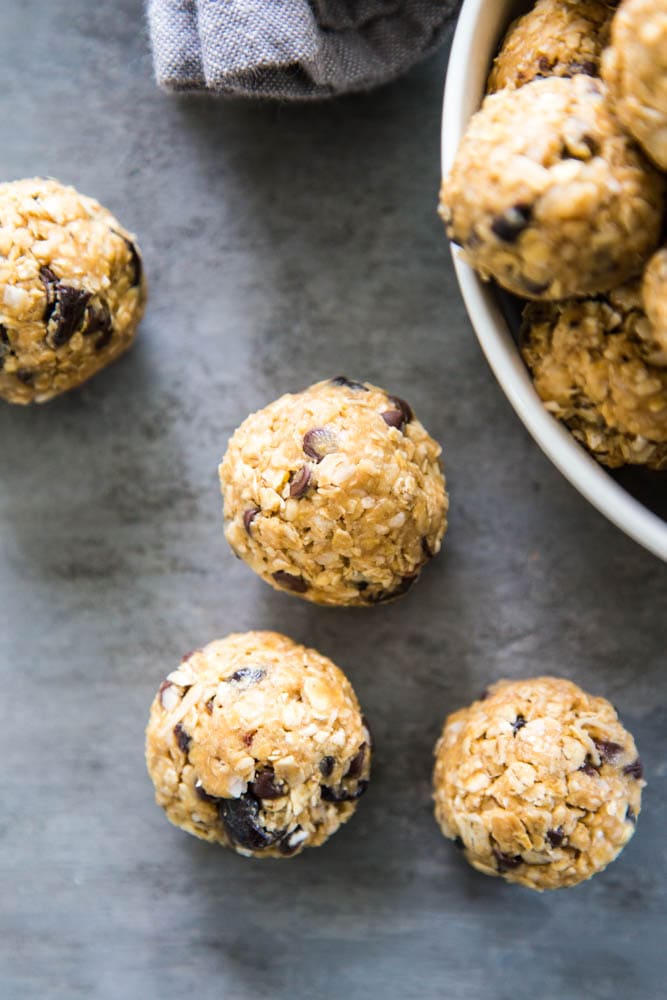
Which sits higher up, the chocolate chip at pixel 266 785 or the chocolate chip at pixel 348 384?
the chocolate chip at pixel 348 384

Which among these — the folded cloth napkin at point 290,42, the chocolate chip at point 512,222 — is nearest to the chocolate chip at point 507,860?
the chocolate chip at point 512,222

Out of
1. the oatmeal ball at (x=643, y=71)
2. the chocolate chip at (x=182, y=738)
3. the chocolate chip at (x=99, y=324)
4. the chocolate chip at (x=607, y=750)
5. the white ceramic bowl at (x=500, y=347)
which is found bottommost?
the chocolate chip at (x=182, y=738)

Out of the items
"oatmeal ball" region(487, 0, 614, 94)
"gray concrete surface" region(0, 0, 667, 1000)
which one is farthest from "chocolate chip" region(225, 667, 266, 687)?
"oatmeal ball" region(487, 0, 614, 94)

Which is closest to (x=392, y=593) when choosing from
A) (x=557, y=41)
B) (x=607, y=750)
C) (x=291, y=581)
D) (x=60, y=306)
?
(x=291, y=581)

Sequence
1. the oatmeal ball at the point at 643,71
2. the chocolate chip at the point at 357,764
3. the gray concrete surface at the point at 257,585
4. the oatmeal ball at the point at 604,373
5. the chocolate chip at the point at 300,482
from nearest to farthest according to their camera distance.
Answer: the oatmeal ball at the point at 643,71 → the oatmeal ball at the point at 604,373 → the chocolate chip at the point at 300,482 → the chocolate chip at the point at 357,764 → the gray concrete surface at the point at 257,585

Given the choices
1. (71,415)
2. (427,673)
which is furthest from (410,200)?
(427,673)

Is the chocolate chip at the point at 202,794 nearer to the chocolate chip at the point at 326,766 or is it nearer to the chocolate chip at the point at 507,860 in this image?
the chocolate chip at the point at 326,766

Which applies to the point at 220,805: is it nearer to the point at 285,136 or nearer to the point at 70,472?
the point at 70,472
